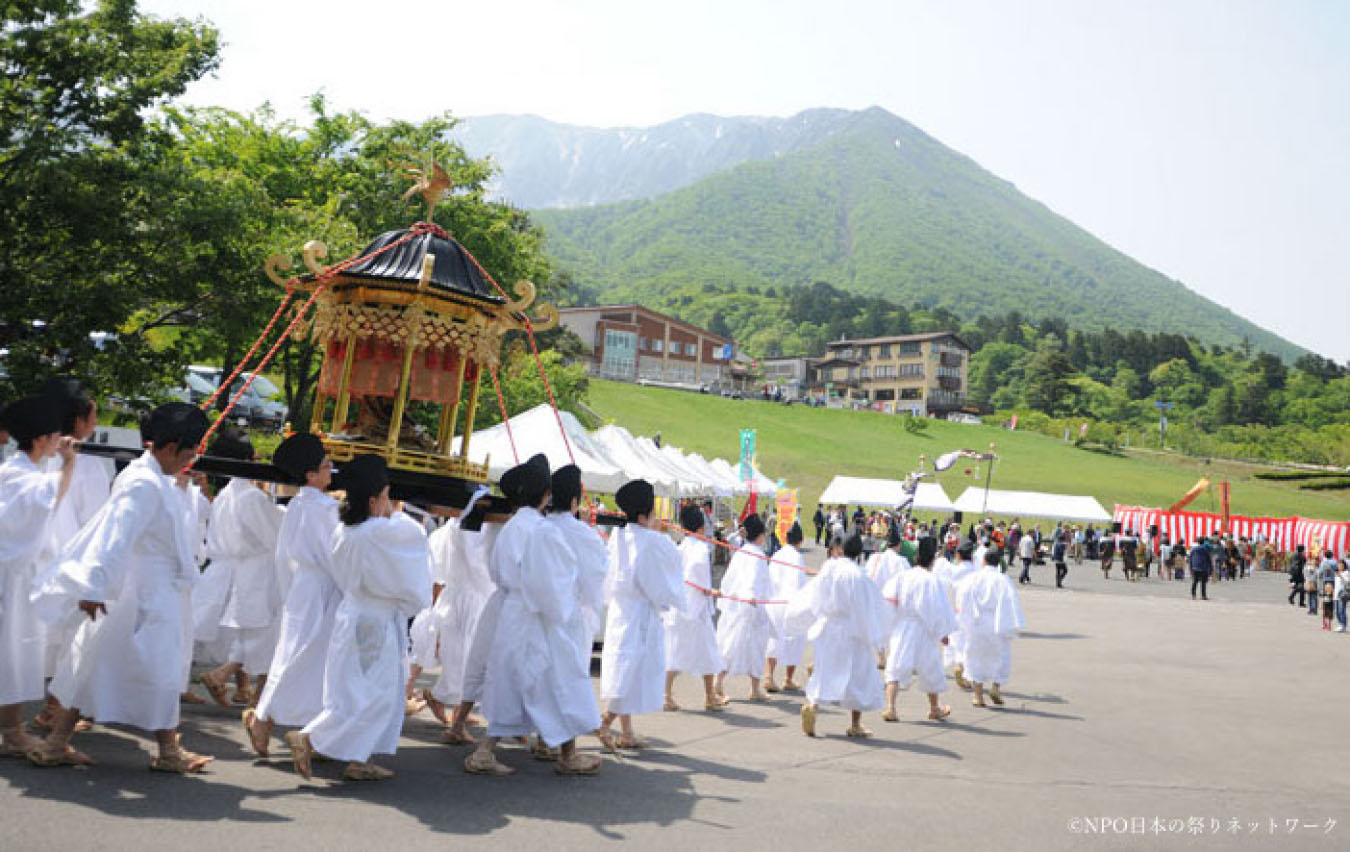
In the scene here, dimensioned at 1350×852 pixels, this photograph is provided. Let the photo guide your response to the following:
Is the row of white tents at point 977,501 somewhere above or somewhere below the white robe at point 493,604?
above

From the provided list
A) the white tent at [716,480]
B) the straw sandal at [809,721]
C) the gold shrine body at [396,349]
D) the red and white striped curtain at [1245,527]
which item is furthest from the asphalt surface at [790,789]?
the red and white striped curtain at [1245,527]

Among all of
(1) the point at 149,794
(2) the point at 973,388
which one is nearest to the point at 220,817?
(1) the point at 149,794

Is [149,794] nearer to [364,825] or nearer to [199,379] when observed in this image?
[364,825]

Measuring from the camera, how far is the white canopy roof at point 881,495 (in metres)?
39.4

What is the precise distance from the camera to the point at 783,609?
41.0ft

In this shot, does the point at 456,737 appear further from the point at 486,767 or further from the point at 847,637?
the point at 847,637

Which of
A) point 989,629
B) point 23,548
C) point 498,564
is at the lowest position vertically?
point 989,629

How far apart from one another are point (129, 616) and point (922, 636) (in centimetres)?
757

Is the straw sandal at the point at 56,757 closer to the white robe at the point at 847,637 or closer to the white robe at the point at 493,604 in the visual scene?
the white robe at the point at 493,604

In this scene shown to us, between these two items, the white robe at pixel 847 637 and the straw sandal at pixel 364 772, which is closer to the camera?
the straw sandal at pixel 364 772

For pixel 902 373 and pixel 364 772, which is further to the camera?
pixel 902 373

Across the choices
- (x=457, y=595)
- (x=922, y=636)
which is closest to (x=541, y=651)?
(x=457, y=595)

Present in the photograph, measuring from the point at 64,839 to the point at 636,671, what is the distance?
4169mm

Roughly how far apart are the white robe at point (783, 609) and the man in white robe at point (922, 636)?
161 cm
